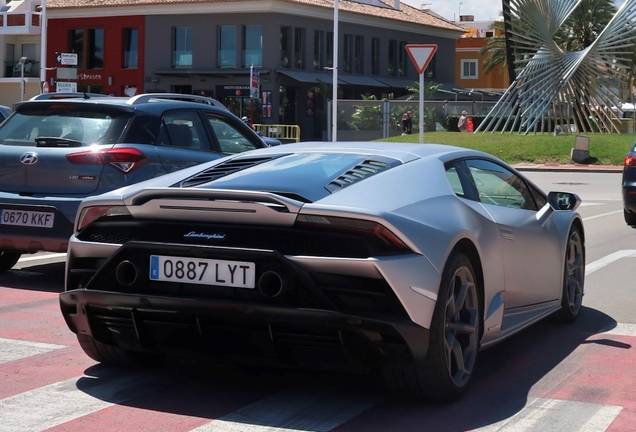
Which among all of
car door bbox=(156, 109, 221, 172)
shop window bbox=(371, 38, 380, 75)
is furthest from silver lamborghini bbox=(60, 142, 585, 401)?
shop window bbox=(371, 38, 380, 75)

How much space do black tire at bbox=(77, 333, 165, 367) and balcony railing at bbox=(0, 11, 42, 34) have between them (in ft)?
216

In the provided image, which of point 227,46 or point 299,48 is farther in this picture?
point 299,48

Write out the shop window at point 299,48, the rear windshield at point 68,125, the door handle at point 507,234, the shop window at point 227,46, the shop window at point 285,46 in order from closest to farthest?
1. the door handle at point 507,234
2. the rear windshield at point 68,125
3. the shop window at point 285,46
4. the shop window at point 227,46
5. the shop window at point 299,48

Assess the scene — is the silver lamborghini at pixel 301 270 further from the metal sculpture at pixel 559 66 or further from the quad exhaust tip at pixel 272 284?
the metal sculpture at pixel 559 66

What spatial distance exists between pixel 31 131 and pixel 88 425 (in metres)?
4.76

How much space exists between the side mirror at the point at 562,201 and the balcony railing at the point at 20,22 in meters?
Answer: 64.9

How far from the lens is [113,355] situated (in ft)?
18.7

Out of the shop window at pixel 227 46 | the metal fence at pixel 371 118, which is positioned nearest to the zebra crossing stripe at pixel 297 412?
the metal fence at pixel 371 118

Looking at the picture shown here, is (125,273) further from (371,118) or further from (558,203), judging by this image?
(371,118)

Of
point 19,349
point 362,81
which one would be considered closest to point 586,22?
point 362,81

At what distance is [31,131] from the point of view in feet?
29.2

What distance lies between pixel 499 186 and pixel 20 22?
66.5 m

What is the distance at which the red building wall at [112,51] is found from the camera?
59.2 meters

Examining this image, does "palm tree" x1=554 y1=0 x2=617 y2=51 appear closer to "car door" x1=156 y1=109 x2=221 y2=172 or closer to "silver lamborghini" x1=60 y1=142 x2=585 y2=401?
"car door" x1=156 y1=109 x2=221 y2=172
